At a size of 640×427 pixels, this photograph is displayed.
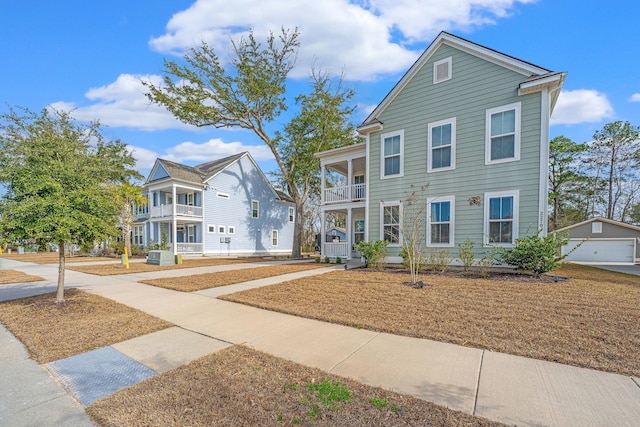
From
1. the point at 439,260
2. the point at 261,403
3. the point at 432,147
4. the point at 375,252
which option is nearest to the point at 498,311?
the point at 261,403

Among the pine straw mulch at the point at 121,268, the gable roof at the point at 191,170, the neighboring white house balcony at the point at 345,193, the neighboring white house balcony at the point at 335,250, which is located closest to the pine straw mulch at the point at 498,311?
the neighboring white house balcony at the point at 345,193

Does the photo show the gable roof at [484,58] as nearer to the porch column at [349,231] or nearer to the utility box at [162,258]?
the porch column at [349,231]

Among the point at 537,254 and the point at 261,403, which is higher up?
the point at 537,254

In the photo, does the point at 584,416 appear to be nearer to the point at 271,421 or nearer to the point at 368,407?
the point at 368,407

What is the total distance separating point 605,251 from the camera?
1789 cm

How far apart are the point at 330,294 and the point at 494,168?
293 inches

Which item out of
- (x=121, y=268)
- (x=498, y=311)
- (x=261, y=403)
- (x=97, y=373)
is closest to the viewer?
(x=261, y=403)

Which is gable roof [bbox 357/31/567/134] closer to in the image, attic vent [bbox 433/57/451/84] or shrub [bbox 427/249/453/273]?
attic vent [bbox 433/57/451/84]

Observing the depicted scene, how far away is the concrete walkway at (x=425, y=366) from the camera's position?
234 cm

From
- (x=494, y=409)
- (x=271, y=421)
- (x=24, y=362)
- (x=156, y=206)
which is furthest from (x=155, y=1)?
(x=156, y=206)

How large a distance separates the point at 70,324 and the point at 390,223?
33.9 feet

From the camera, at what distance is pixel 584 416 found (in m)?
2.23

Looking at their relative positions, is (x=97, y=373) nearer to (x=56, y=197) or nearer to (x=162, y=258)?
(x=56, y=197)

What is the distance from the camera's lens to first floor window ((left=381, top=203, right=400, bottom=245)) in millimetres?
11828
